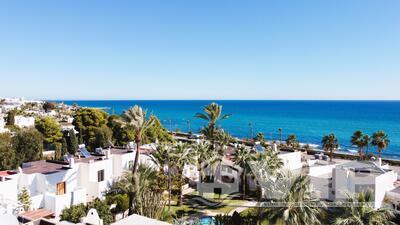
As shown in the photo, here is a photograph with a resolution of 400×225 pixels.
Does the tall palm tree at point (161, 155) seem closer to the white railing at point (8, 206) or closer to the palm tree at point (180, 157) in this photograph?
the palm tree at point (180, 157)

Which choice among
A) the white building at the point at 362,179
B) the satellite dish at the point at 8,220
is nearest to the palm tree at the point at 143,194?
the satellite dish at the point at 8,220

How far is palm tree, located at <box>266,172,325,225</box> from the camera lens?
47.3 ft

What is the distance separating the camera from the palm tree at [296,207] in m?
14.4

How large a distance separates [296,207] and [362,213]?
322 cm

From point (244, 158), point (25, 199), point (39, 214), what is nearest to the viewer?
point (39, 214)

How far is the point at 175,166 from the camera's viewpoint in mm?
26859

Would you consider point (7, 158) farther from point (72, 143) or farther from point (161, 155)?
point (161, 155)

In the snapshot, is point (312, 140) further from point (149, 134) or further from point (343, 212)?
point (343, 212)

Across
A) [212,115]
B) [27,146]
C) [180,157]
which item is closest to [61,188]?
[180,157]


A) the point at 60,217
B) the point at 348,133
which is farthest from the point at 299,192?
the point at 348,133

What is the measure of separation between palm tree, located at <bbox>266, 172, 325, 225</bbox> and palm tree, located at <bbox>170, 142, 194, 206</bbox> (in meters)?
12.0

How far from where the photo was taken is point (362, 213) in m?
14.8

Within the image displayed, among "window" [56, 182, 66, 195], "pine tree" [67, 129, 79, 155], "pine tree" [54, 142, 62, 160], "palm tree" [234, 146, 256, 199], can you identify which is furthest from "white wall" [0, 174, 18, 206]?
"pine tree" [67, 129, 79, 155]

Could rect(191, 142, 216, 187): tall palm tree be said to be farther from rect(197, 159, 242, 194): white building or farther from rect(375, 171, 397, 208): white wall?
rect(375, 171, 397, 208): white wall
